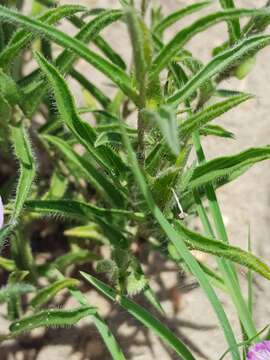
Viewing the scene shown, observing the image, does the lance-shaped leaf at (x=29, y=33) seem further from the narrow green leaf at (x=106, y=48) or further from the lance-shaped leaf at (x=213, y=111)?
the lance-shaped leaf at (x=213, y=111)

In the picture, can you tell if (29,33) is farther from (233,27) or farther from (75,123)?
(233,27)

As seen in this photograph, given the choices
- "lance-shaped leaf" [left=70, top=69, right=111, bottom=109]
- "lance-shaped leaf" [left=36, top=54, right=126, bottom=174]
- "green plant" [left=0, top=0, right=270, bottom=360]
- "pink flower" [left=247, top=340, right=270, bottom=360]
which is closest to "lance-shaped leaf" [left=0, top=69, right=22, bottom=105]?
"green plant" [left=0, top=0, right=270, bottom=360]

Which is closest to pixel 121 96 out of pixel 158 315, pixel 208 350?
pixel 158 315

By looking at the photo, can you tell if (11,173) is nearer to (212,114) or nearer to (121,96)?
(121,96)

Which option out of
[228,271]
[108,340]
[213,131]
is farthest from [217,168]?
[108,340]

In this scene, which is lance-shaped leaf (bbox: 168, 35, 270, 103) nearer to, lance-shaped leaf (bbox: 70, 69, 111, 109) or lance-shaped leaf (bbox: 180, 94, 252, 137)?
lance-shaped leaf (bbox: 180, 94, 252, 137)
